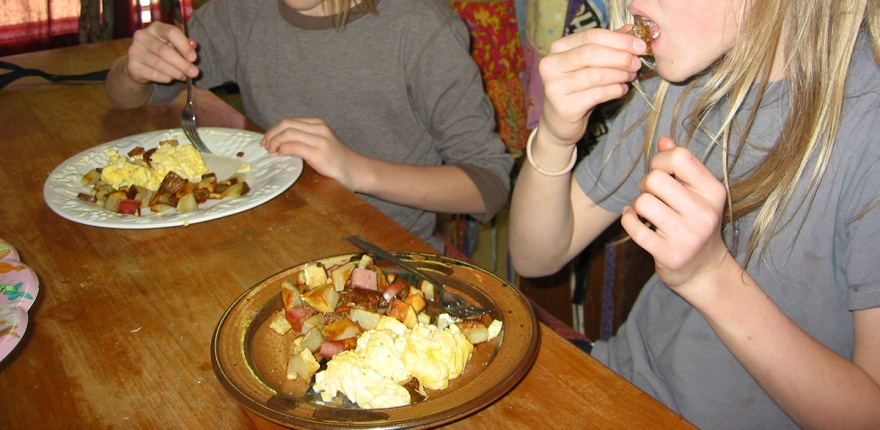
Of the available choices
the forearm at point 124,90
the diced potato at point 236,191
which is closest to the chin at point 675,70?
the diced potato at point 236,191

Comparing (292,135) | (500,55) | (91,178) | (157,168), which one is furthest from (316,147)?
(500,55)

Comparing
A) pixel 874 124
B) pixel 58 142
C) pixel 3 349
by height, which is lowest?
pixel 58 142

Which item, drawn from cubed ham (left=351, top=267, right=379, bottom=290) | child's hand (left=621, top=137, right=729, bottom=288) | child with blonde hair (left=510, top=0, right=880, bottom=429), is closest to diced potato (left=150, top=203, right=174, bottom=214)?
cubed ham (left=351, top=267, right=379, bottom=290)

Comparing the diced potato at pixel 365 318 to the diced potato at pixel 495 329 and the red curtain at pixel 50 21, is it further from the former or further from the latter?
the red curtain at pixel 50 21

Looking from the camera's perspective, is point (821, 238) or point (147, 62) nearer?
point (821, 238)

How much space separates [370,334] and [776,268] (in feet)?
1.80

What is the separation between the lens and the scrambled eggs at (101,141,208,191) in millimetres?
1241

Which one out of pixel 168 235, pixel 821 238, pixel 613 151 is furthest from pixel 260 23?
pixel 821 238

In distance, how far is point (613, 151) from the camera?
1.14 meters

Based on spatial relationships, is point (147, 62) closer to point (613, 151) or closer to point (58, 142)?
point (58, 142)

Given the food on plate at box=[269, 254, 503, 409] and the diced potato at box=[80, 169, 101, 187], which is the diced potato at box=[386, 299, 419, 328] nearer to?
the food on plate at box=[269, 254, 503, 409]

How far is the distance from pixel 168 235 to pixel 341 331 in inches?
16.3

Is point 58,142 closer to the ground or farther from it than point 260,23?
closer to the ground

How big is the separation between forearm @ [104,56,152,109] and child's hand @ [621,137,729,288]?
1.16 metres
